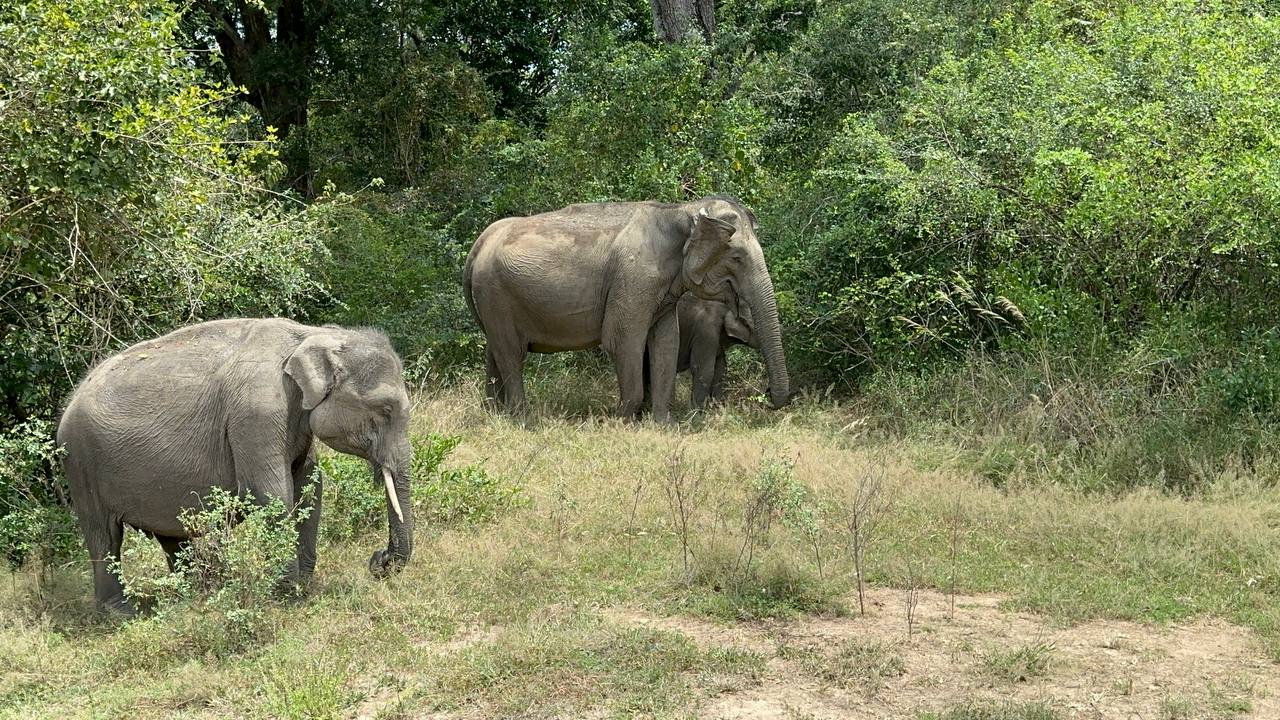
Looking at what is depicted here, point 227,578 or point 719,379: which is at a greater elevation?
point 227,578

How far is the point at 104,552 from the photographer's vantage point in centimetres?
813

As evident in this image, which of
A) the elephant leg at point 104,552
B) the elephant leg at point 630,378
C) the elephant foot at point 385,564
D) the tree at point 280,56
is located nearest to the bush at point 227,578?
the elephant leg at point 104,552

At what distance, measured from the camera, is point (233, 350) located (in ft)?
26.6

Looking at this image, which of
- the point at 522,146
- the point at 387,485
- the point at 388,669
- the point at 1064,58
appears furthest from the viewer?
the point at 522,146

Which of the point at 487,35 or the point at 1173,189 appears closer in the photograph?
the point at 1173,189

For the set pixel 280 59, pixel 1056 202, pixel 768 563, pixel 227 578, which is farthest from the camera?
pixel 280 59

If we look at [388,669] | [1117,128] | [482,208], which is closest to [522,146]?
[482,208]

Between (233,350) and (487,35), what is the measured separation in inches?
652

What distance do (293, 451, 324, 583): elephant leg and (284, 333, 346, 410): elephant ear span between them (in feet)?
2.19

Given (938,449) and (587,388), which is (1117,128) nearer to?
(938,449)

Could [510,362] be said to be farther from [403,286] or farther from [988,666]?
Answer: [988,666]

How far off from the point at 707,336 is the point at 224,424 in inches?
262

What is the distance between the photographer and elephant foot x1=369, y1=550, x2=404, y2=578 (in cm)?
821

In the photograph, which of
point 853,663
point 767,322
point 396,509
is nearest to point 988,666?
point 853,663
